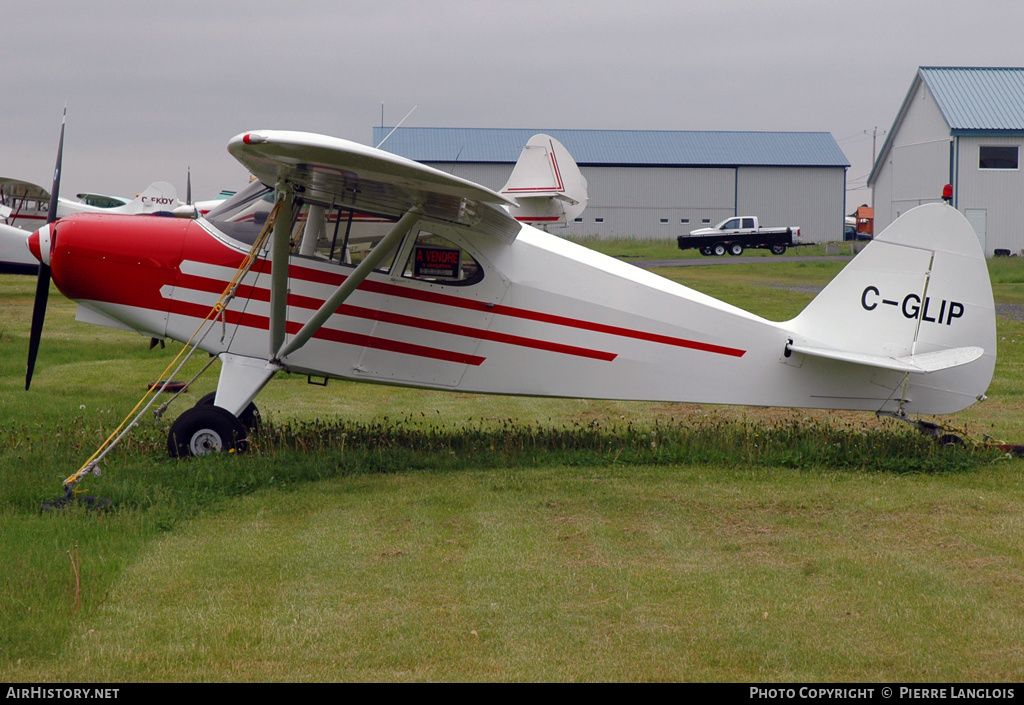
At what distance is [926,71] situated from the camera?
45.4 meters

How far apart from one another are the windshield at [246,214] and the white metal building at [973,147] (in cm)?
3943

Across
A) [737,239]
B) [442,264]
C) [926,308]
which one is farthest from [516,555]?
[737,239]

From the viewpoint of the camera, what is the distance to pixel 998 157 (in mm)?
42250

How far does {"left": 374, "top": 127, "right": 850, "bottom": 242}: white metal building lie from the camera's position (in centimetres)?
6156

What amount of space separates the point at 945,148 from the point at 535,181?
29.3m

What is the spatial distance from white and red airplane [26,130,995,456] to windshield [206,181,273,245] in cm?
2

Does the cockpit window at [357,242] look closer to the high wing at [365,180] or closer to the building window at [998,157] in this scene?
the high wing at [365,180]

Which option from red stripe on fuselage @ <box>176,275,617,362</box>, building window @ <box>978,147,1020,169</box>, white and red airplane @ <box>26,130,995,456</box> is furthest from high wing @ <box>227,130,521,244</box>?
building window @ <box>978,147,1020,169</box>

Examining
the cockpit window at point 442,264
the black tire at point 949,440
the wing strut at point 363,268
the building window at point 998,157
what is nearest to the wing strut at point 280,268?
the wing strut at point 363,268

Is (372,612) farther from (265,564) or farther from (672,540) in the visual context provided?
(672,540)

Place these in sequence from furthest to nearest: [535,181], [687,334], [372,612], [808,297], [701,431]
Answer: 1. [808,297]
2. [535,181]
3. [701,431]
4. [687,334]
5. [372,612]

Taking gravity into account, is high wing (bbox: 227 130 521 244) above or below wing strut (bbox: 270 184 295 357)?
above

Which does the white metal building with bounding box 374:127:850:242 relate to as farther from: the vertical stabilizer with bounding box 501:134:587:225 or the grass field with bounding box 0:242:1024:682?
the grass field with bounding box 0:242:1024:682

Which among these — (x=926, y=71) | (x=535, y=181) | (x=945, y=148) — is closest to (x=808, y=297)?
(x=535, y=181)
